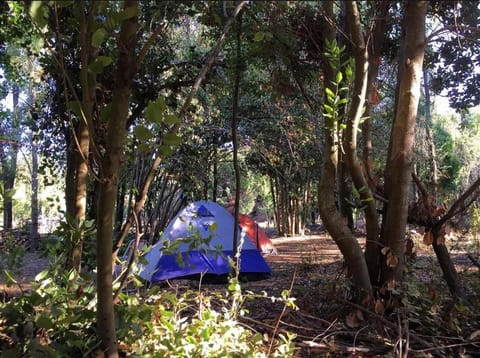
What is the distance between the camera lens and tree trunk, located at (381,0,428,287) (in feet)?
11.1

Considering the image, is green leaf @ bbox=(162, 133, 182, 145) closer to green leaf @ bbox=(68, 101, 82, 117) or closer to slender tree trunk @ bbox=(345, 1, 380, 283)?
green leaf @ bbox=(68, 101, 82, 117)

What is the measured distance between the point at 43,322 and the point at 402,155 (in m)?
2.63

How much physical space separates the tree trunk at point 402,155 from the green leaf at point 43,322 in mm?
2314

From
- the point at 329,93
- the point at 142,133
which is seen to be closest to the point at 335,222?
the point at 329,93

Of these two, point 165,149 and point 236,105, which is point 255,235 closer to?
point 236,105

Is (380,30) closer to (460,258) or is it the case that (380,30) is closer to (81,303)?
(81,303)

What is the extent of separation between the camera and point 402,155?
349cm

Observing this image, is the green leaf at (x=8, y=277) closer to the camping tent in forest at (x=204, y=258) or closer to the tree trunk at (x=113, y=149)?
the tree trunk at (x=113, y=149)

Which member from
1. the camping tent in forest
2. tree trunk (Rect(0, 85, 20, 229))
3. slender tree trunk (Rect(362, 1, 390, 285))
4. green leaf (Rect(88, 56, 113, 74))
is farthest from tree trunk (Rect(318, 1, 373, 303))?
tree trunk (Rect(0, 85, 20, 229))

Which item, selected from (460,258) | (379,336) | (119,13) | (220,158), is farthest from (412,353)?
(220,158)

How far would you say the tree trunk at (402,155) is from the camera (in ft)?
11.1

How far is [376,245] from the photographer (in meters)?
3.71

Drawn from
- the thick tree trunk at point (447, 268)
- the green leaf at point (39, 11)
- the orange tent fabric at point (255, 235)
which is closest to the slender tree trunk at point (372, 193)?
the thick tree trunk at point (447, 268)

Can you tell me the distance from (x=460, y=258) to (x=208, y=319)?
23.7ft
